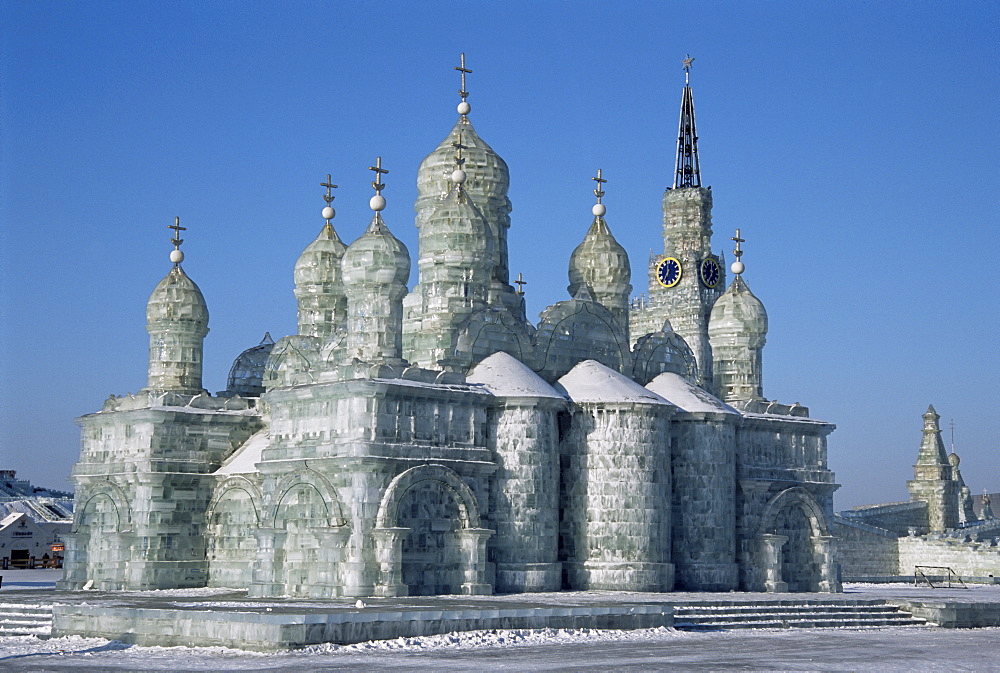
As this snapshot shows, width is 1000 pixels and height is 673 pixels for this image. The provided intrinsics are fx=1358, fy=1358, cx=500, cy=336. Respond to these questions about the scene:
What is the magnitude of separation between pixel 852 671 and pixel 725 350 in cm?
2094

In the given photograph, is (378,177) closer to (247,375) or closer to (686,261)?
(247,375)

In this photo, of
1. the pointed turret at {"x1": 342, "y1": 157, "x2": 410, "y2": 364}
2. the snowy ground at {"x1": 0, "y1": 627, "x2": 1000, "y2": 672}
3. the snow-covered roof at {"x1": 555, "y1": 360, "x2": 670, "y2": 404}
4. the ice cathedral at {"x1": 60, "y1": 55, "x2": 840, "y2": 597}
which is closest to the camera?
the snowy ground at {"x1": 0, "y1": 627, "x2": 1000, "y2": 672}

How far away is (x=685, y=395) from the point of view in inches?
1332

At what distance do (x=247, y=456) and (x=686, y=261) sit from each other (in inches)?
1710

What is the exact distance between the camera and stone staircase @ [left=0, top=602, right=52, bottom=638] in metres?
23.1

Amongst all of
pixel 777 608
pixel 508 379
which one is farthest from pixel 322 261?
pixel 777 608

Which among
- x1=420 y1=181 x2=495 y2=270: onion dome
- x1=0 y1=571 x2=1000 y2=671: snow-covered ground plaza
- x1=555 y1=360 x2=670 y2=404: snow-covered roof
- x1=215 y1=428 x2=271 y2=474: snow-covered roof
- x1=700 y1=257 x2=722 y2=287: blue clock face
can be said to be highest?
x1=700 y1=257 x2=722 y2=287: blue clock face

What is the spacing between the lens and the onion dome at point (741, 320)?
3784 cm

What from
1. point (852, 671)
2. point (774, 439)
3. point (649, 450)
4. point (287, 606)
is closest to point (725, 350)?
point (774, 439)

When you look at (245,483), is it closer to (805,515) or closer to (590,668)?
(805,515)

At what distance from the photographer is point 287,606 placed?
75.4 ft

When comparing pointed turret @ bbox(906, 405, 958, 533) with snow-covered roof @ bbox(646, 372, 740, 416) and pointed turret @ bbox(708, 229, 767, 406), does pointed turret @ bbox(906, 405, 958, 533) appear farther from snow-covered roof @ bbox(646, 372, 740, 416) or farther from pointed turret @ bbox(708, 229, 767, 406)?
snow-covered roof @ bbox(646, 372, 740, 416)

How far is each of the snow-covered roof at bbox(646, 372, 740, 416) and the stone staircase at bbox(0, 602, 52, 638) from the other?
50.8 ft

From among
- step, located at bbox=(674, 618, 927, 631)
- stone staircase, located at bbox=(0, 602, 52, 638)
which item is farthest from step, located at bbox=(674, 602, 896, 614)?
stone staircase, located at bbox=(0, 602, 52, 638)
